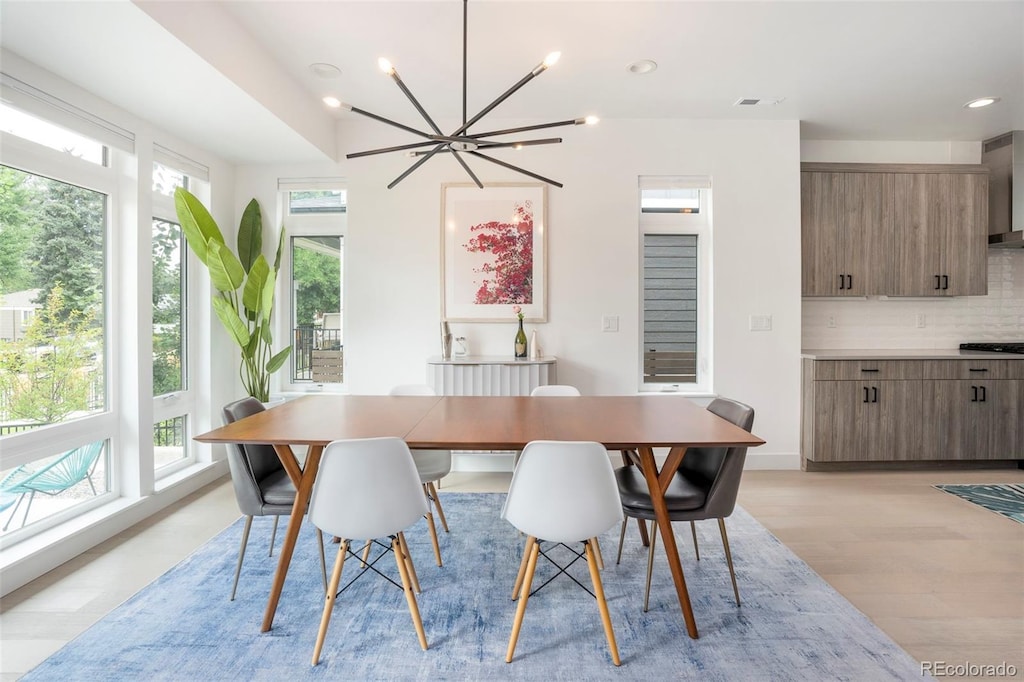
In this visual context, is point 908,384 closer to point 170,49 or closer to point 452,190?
point 452,190

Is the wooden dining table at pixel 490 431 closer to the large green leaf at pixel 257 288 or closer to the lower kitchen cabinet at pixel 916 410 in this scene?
the large green leaf at pixel 257 288

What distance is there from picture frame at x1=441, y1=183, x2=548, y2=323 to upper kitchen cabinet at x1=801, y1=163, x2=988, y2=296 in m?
2.26

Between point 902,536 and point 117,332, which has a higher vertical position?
point 117,332

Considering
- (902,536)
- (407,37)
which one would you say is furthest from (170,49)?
(902,536)

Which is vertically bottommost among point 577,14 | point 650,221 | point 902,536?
point 902,536

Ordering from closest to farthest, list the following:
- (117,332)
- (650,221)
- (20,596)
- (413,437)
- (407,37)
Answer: (413,437), (20,596), (407,37), (117,332), (650,221)

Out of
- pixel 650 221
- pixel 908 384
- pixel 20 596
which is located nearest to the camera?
pixel 20 596

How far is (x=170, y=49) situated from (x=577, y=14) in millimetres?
1976

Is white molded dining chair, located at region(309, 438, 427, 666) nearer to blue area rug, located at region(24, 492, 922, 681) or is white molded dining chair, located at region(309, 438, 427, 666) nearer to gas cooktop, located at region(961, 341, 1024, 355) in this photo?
blue area rug, located at region(24, 492, 922, 681)

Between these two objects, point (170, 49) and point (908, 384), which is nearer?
point (170, 49)

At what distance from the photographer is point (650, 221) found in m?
4.40

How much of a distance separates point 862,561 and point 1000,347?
3.14 metres

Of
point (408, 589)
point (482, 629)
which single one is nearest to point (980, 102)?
point (482, 629)

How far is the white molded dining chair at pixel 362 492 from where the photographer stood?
181 cm
